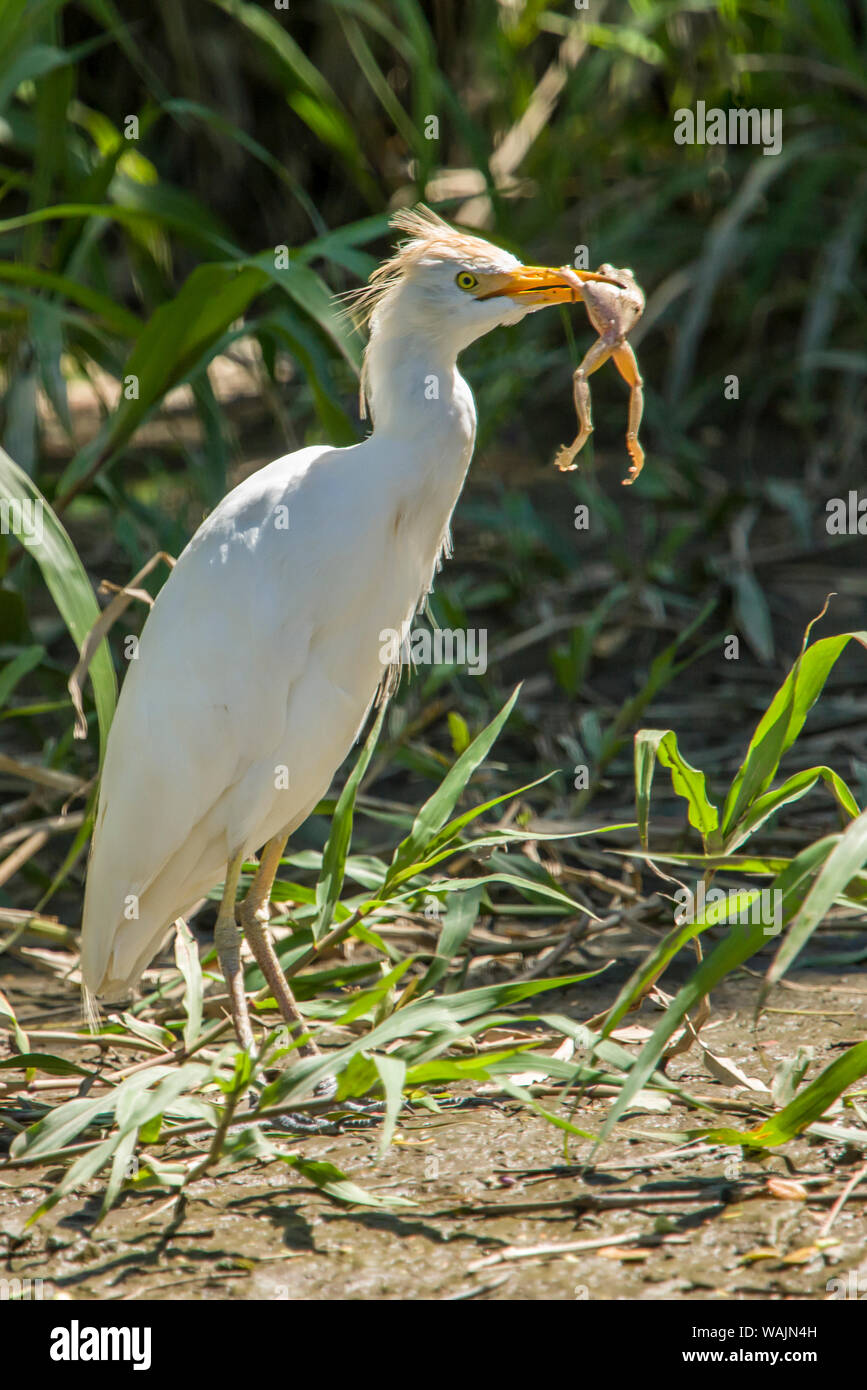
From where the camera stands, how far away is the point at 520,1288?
1920 mm

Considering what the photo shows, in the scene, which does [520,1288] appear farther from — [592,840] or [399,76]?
[399,76]

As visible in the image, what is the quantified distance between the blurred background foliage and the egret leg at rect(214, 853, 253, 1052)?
2.00 feet

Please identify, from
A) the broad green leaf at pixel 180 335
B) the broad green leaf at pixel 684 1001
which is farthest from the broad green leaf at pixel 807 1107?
the broad green leaf at pixel 180 335

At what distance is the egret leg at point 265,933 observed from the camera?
272cm

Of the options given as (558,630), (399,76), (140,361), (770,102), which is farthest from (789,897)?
(399,76)

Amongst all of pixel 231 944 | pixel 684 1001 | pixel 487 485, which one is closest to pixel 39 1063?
pixel 231 944

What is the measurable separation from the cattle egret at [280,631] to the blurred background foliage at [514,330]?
26cm

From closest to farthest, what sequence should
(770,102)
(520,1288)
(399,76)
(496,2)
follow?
(520,1288) < (496,2) < (770,102) < (399,76)

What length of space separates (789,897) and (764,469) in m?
3.67

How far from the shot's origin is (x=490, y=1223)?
210 cm

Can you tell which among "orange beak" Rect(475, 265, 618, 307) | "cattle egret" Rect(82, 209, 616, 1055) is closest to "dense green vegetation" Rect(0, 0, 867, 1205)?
"cattle egret" Rect(82, 209, 616, 1055)

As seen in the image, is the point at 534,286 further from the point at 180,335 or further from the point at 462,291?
the point at 180,335

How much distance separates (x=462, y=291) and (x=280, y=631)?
0.73 m

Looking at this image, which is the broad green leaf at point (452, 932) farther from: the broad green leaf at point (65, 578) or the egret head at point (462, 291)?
the egret head at point (462, 291)
